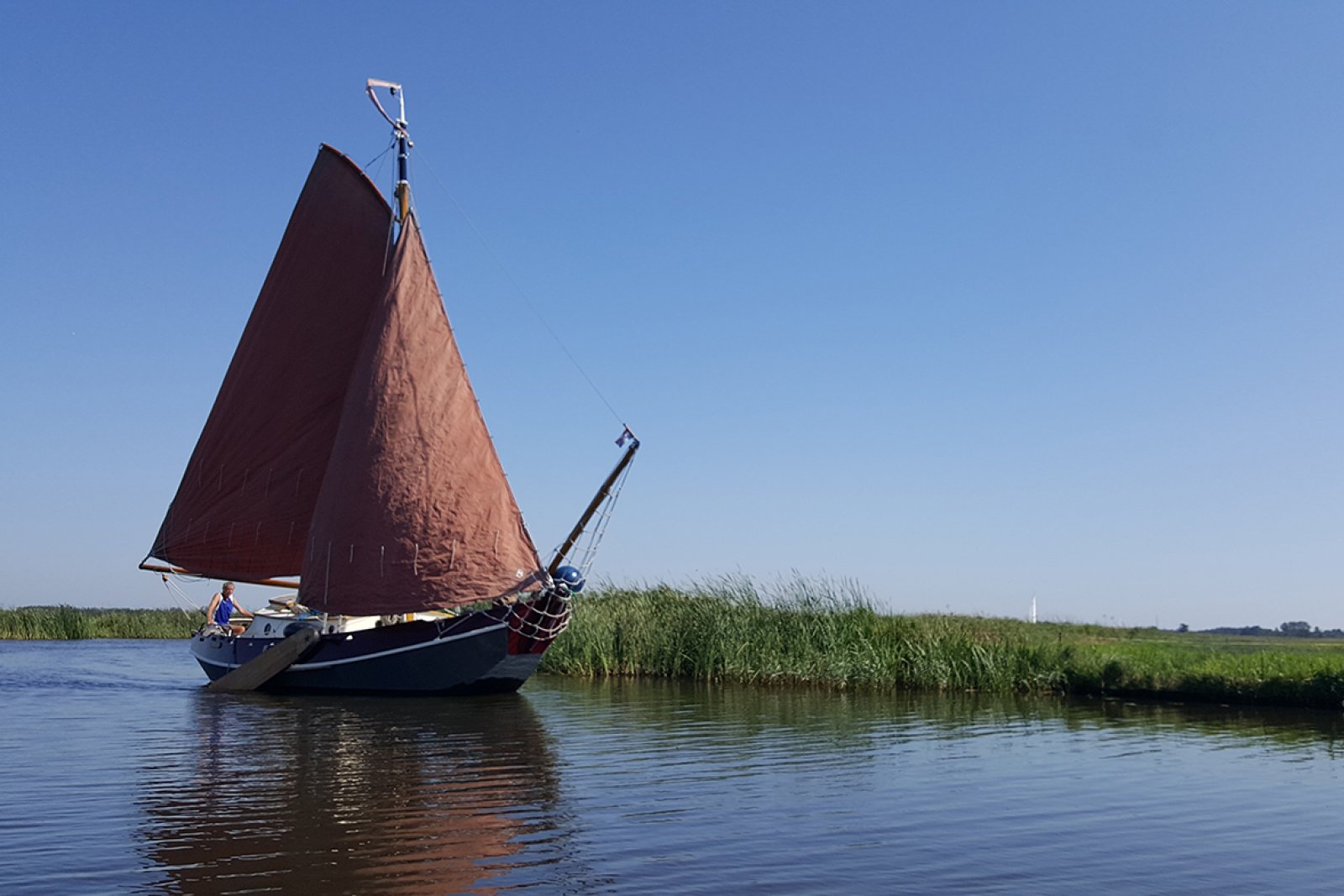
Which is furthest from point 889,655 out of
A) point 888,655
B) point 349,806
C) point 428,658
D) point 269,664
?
point 349,806

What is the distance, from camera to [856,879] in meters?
9.27

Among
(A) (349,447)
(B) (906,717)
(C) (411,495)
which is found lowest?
(B) (906,717)

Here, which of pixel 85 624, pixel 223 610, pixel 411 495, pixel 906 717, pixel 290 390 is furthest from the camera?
pixel 85 624

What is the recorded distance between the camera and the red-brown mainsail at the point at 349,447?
23.6 metres

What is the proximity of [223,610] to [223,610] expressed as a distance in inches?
0.8

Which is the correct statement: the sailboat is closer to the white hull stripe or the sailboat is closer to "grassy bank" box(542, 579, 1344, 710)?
the white hull stripe

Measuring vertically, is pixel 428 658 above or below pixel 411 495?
below

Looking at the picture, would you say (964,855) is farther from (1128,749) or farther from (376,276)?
(376,276)

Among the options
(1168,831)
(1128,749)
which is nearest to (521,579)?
(1128,749)

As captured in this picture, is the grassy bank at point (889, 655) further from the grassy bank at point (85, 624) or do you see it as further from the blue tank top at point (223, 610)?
the grassy bank at point (85, 624)

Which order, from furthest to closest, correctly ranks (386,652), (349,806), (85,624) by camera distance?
(85,624) → (386,652) → (349,806)

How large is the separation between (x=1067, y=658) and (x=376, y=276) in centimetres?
1782

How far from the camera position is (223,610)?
30141 mm

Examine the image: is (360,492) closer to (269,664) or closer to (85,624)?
(269,664)
